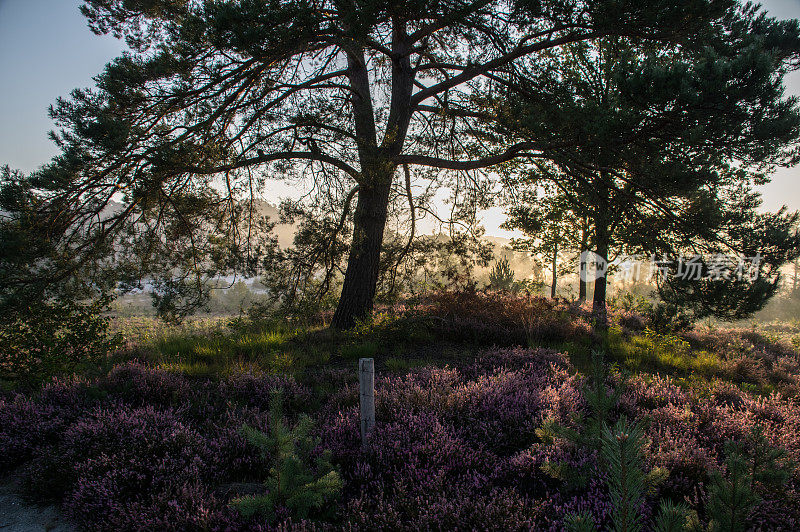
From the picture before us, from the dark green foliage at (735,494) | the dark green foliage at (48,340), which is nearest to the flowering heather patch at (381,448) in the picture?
the dark green foliage at (735,494)

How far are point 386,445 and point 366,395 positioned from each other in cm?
51

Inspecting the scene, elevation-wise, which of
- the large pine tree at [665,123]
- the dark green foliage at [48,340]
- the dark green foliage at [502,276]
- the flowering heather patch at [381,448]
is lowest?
the flowering heather patch at [381,448]

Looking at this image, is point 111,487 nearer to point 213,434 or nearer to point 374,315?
point 213,434

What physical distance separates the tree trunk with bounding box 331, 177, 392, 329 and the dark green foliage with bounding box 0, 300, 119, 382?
4.66 meters

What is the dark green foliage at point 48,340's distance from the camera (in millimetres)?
5422

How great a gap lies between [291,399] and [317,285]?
532cm

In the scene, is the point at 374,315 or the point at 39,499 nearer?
the point at 39,499

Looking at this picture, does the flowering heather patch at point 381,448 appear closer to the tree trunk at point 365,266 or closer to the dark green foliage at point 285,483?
the dark green foliage at point 285,483

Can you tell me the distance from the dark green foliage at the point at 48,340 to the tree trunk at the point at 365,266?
15.3 ft

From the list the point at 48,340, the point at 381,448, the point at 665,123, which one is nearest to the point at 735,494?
the point at 381,448

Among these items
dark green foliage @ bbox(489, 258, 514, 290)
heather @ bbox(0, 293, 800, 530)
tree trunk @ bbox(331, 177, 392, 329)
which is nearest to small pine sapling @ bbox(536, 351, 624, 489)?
heather @ bbox(0, 293, 800, 530)

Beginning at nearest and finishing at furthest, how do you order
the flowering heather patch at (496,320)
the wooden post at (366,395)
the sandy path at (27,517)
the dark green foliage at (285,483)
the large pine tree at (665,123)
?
the dark green foliage at (285,483) < the sandy path at (27,517) < the wooden post at (366,395) < the large pine tree at (665,123) < the flowering heather patch at (496,320)

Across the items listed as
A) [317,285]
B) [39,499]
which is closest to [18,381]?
[39,499]

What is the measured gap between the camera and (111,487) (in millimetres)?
2994
